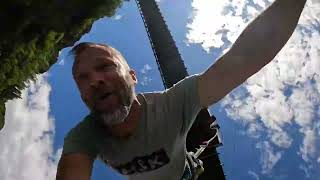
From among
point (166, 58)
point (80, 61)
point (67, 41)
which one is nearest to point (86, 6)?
point (67, 41)

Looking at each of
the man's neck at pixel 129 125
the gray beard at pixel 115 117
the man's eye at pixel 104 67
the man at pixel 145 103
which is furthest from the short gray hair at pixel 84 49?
the gray beard at pixel 115 117

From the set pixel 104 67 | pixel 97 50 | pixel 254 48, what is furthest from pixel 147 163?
pixel 254 48

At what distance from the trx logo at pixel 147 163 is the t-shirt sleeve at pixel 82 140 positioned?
0.80ft

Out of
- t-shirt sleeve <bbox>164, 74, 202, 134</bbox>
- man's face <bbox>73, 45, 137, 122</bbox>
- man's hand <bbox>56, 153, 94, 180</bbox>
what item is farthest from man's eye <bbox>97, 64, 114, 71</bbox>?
man's hand <bbox>56, 153, 94, 180</bbox>

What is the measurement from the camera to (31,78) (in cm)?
1355

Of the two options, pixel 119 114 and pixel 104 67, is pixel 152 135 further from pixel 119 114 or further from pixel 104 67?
pixel 104 67

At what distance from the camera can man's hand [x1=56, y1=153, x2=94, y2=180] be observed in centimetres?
239

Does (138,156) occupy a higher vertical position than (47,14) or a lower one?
lower

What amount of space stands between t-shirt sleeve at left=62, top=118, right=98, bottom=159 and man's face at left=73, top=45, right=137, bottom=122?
0.12m

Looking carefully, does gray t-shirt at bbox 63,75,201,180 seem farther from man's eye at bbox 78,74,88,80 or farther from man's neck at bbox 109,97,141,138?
man's eye at bbox 78,74,88,80

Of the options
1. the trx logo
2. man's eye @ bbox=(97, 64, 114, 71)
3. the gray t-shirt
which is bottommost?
the trx logo

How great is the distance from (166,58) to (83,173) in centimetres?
4303

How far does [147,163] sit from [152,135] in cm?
17

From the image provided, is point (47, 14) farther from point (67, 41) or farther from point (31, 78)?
point (67, 41)
